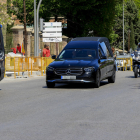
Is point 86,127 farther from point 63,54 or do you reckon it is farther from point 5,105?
point 63,54

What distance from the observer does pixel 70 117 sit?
845 cm

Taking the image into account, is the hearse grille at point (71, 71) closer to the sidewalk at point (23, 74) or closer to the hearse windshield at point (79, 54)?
the hearse windshield at point (79, 54)

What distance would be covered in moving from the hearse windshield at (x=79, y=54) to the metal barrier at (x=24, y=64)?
7211 millimetres

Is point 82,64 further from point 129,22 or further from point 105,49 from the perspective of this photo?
point 129,22

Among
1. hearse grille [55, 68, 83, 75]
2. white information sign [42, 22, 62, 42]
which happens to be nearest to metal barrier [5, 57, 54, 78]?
white information sign [42, 22, 62, 42]

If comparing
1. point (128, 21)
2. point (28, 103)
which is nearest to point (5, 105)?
point (28, 103)

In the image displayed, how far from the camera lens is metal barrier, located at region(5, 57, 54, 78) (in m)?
23.3

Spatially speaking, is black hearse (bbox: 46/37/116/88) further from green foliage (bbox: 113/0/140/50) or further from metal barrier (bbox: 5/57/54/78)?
green foliage (bbox: 113/0/140/50)

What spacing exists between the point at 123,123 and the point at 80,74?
24.0ft

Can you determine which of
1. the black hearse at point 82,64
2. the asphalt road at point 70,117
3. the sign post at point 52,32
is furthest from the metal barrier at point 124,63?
the asphalt road at point 70,117

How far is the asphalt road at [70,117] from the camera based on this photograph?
6.70 meters

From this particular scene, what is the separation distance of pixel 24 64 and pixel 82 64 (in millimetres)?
9488

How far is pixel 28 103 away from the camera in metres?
10.9

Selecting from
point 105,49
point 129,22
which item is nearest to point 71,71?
point 105,49
